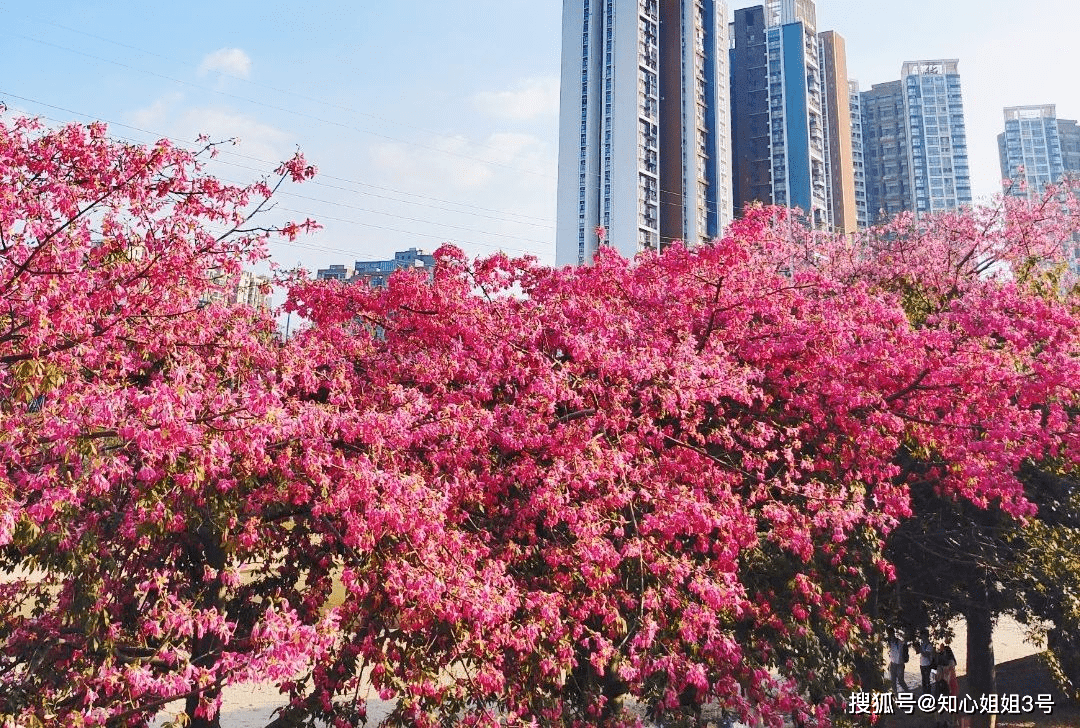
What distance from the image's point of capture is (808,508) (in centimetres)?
795

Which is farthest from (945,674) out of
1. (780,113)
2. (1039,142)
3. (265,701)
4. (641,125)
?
(1039,142)

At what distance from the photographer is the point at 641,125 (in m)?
61.2

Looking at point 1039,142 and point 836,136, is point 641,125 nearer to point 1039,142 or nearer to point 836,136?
point 836,136

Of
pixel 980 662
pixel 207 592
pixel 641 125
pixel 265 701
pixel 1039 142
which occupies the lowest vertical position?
pixel 265 701

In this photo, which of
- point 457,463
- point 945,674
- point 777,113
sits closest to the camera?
point 457,463

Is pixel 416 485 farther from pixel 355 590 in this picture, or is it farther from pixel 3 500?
pixel 3 500

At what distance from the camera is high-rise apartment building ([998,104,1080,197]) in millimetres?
120438

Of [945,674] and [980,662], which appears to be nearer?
[945,674]

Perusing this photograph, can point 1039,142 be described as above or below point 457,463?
above

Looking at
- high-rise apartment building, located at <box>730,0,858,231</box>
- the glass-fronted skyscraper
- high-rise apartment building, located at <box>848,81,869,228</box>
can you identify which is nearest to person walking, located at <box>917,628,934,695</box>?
high-rise apartment building, located at <box>730,0,858,231</box>

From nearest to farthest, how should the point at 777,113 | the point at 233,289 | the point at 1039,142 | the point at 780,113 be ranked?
1. the point at 233,289
2. the point at 780,113
3. the point at 777,113
4. the point at 1039,142

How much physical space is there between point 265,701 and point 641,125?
177 ft

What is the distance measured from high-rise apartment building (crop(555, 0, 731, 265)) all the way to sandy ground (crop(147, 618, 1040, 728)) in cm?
4272

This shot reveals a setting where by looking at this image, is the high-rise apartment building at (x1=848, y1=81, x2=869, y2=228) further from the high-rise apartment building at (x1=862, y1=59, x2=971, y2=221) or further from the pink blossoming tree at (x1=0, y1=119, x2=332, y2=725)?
the pink blossoming tree at (x1=0, y1=119, x2=332, y2=725)
